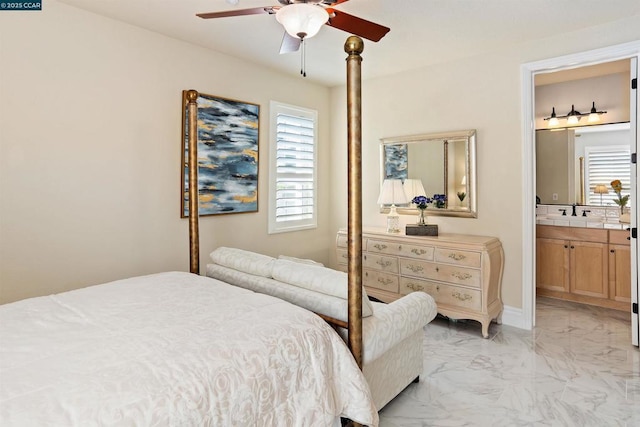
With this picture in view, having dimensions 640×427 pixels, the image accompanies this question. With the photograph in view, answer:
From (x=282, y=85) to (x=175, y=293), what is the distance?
9.72 ft

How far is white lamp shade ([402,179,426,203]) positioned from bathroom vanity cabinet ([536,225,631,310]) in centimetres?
156

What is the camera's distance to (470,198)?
383cm

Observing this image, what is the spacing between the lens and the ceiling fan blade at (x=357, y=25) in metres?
2.17

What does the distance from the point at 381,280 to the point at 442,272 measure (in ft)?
2.20

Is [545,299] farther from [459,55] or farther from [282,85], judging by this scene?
[282,85]

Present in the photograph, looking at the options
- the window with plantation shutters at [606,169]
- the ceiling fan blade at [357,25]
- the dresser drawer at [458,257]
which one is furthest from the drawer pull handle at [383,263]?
the window with plantation shutters at [606,169]

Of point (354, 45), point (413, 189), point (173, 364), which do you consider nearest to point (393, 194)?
point (413, 189)

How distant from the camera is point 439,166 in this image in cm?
402

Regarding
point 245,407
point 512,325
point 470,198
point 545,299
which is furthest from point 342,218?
point 245,407

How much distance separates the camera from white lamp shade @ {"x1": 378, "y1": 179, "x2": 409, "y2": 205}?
13.1 feet

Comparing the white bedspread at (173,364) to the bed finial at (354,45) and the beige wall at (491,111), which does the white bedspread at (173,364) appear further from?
the beige wall at (491,111)

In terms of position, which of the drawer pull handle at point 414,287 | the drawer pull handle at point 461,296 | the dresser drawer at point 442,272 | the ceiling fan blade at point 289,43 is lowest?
the drawer pull handle at point 461,296

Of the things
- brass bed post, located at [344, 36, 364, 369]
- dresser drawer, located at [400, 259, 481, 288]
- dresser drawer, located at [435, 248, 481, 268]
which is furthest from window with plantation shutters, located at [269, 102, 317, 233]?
brass bed post, located at [344, 36, 364, 369]

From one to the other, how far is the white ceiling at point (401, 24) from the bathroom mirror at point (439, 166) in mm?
836
